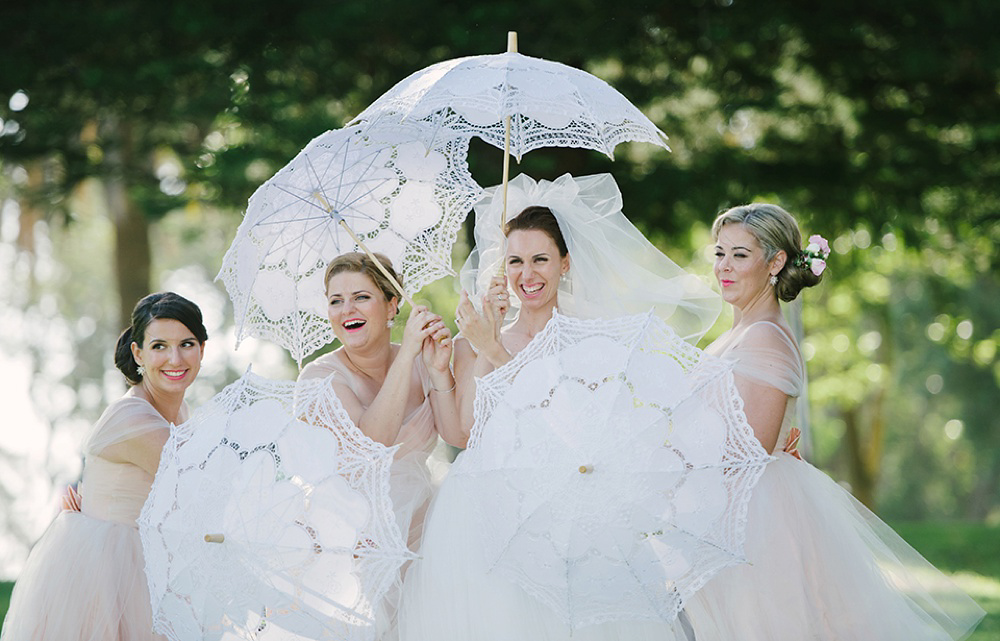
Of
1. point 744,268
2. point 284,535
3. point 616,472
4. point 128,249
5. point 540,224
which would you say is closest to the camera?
point 616,472

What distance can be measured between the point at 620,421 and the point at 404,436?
148 cm

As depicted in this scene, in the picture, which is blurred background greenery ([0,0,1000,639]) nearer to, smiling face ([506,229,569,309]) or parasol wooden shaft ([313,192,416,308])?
smiling face ([506,229,569,309])

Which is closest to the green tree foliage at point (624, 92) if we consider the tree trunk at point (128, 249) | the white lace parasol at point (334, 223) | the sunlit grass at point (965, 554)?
the tree trunk at point (128, 249)

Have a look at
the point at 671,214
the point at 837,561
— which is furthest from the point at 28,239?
the point at 837,561

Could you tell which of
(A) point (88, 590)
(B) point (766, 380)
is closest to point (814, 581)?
(B) point (766, 380)

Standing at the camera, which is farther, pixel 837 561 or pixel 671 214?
pixel 671 214

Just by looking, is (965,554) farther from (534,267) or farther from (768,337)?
(534,267)

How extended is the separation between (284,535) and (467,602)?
90 centimetres

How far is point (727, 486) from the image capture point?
15.1 feet

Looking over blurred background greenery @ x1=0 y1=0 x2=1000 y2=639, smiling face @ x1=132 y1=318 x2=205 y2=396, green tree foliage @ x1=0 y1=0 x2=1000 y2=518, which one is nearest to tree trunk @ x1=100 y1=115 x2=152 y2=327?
blurred background greenery @ x1=0 y1=0 x2=1000 y2=639

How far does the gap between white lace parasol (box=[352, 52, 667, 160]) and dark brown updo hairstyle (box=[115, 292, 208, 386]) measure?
147cm

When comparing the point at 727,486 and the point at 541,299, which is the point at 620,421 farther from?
the point at 541,299

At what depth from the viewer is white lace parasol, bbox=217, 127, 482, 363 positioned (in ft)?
19.1

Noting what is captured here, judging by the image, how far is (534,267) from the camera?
584 cm
